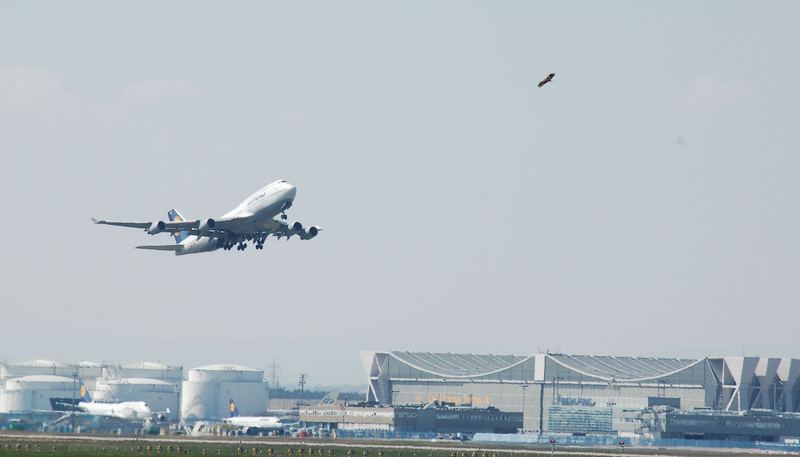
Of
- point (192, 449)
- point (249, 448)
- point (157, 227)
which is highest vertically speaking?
point (157, 227)

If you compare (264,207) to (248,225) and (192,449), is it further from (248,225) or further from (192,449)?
(192,449)

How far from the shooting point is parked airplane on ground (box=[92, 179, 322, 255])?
458 ft

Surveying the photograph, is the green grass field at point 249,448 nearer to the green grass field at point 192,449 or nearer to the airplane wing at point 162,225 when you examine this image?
the green grass field at point 192,449

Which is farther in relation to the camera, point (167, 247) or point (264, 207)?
point (167, 247)

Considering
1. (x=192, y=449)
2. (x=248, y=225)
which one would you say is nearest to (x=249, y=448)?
(x=192, y=449)

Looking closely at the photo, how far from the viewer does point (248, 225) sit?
142750 mm

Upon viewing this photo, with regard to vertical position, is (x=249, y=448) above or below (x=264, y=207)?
below

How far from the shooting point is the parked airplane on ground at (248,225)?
139625 mm

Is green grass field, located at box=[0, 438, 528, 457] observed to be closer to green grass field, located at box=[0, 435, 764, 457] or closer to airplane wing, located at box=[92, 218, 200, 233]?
green grass field, located at box=[0, 435, 764, 457]

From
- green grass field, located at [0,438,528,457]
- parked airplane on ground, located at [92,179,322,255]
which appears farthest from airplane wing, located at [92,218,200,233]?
green grass field, located at [0,438,528,457]

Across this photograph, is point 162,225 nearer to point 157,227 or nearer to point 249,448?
point 157,227

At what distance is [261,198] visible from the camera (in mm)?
140750

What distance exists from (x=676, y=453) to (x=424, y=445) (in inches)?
1245

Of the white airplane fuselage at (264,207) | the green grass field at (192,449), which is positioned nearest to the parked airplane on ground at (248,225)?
the white airplane fuselage at (264,207)
